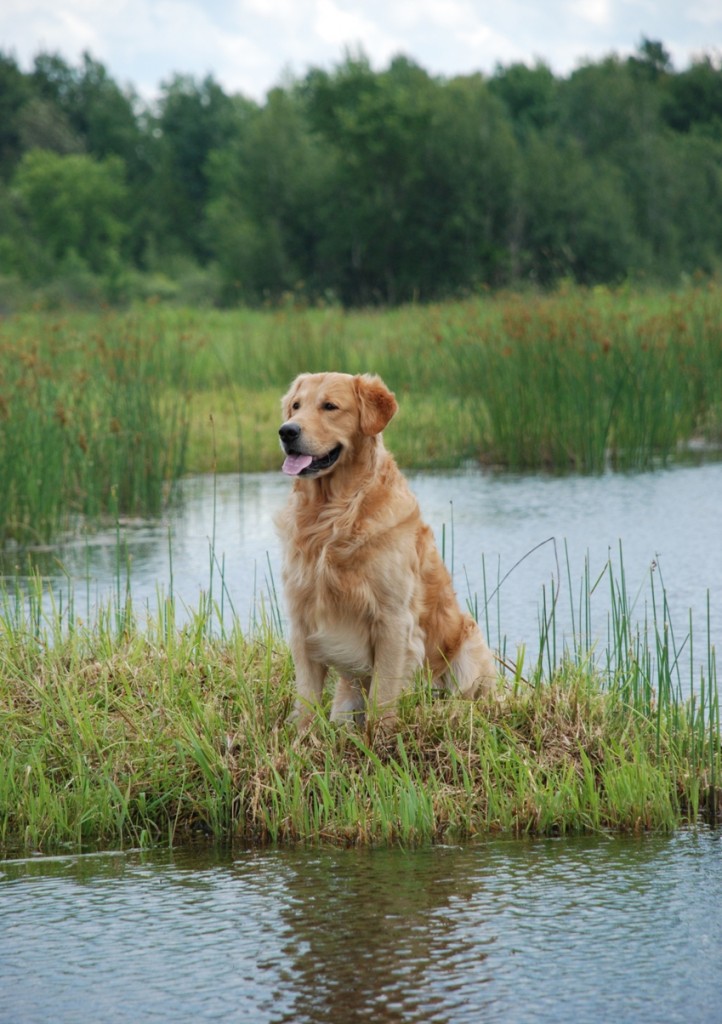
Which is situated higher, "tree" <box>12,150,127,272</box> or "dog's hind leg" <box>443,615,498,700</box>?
"tree" <box>12,150,127,272</box>

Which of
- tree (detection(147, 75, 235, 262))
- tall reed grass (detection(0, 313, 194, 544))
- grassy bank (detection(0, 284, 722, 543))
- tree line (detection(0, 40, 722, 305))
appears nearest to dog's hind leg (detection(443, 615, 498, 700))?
tall reed grass (detection(0, 313, 194, 544))

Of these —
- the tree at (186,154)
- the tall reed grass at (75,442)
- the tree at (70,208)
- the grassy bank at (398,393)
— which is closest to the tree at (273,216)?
the tree at (70,208)

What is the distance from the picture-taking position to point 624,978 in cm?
303

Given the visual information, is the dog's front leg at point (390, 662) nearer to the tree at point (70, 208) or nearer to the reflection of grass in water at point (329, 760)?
the reflection of grass in water at point (329, 760)

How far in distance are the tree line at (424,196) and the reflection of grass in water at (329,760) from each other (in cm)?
2400

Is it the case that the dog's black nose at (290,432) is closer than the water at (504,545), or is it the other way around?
the dog's black nose at (290,432)

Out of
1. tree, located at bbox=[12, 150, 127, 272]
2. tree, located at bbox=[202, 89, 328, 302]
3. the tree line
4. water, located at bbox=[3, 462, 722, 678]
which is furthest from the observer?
tree, located at bbox=[12, 150, 127, 272]

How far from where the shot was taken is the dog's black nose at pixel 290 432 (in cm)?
421

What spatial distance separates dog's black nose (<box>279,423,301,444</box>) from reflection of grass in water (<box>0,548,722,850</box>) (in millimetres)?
856

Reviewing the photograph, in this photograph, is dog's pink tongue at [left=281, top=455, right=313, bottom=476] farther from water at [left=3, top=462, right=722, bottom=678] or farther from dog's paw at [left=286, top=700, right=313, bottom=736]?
Answer: water at [left=3, top=462, right=722, bottom=678]

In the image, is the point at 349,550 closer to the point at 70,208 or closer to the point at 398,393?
the point at 398,393

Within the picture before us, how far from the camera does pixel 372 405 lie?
4359mm

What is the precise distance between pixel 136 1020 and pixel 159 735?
1.49 meters

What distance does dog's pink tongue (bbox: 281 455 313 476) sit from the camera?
14.0 feet
